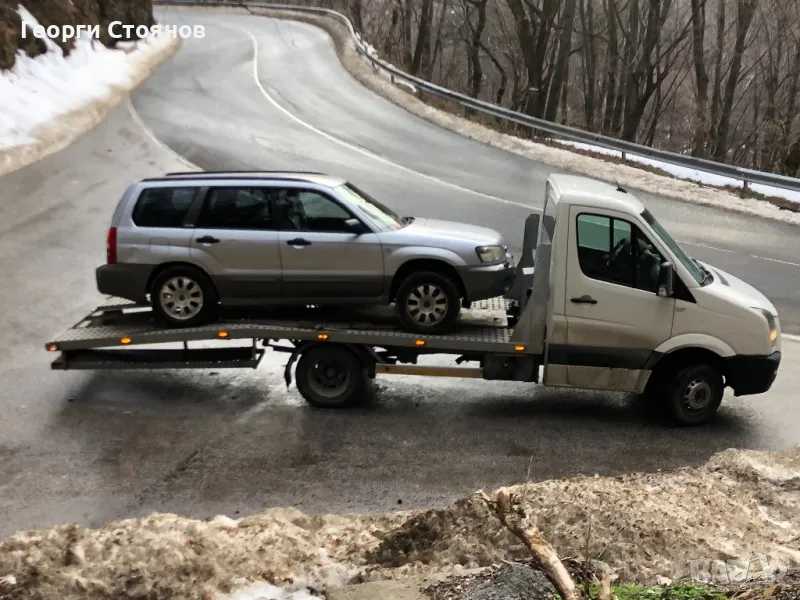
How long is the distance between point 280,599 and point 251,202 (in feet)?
16.1

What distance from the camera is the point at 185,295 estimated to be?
8.03 meters

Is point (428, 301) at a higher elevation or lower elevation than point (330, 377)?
higher

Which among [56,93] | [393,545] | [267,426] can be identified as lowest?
[267,426]

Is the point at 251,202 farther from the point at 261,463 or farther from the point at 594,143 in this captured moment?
the point at 594,143

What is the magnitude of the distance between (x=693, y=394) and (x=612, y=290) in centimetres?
157

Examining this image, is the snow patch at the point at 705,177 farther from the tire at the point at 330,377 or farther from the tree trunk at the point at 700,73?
the tire at the point at 330,377

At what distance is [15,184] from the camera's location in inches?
622

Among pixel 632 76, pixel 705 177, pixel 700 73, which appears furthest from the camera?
pixel 632 76

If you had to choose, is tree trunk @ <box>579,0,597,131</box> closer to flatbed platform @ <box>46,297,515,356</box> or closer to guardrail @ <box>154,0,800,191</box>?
guardrail @ <box>154,0,800,191</box>

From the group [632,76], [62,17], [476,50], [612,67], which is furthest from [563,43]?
[62,17]

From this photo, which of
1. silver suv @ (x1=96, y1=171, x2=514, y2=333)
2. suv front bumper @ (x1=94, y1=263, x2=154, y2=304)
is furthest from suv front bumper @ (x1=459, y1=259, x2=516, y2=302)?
suv front bumper @ (x1=94, y1=263, x2=154, y2=304)

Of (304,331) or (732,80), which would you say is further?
(732,80)

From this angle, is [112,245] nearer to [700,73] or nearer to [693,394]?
[693,394]

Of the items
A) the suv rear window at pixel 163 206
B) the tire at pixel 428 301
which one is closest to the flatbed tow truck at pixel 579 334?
the tire at pixel 428 301
